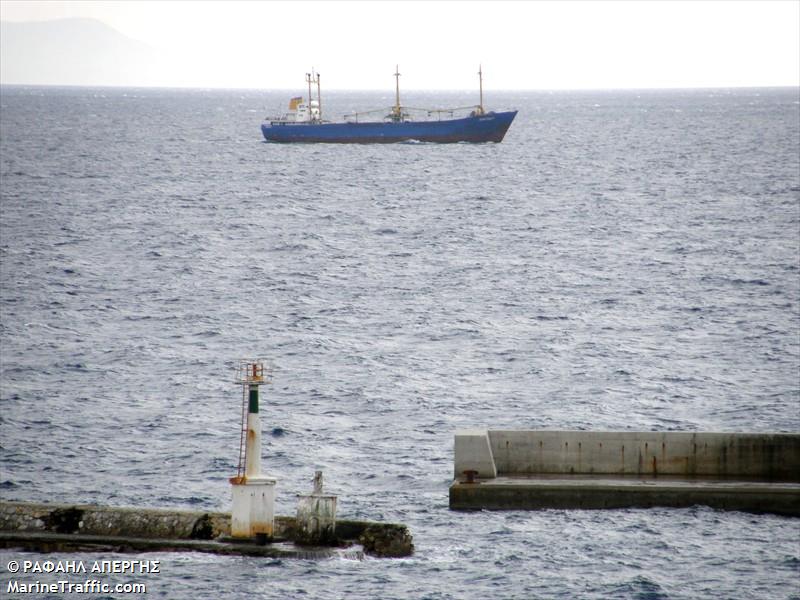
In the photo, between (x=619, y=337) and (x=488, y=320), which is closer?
(x=619, y=337)

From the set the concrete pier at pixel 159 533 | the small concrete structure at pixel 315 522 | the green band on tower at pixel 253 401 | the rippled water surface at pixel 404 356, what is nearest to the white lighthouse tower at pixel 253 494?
the green band on tower at pixel 253 401

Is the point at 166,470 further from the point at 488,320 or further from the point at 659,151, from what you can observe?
the point at 659,151

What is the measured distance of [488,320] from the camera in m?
60.3

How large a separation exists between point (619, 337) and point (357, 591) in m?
32.4

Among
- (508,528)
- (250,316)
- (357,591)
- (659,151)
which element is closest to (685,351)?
(250,316)

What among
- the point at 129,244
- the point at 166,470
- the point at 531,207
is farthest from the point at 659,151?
the point at 166,470

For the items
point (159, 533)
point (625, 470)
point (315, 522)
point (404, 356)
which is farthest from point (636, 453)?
point (404, 356)

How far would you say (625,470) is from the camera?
30859mm

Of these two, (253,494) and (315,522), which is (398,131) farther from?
(253,494)

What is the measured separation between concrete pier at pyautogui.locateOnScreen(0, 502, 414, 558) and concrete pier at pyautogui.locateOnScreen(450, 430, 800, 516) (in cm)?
346

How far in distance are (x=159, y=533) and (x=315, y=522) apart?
340 cm

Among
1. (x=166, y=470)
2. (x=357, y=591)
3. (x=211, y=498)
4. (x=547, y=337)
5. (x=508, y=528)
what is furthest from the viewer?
(x=547, y=337)

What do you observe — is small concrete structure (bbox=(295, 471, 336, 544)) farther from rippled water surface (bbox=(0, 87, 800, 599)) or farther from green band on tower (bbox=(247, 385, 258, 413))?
green band on tower (bbox=(247, 385, 258, 413))

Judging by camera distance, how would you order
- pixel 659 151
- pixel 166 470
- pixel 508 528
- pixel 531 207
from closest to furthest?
pixel 508 528
pixel 166 470
pixel 531 207
pixel 659 151
